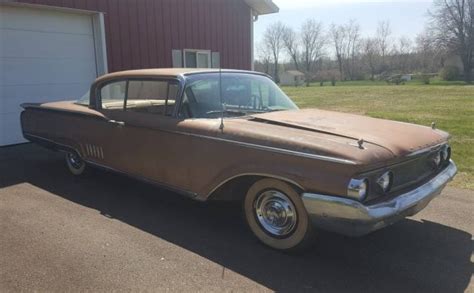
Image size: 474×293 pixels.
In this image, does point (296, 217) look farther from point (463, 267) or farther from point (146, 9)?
point (146, 9)

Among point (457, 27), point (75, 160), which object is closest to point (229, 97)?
point (75, 160)

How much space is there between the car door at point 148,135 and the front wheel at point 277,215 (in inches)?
32.0

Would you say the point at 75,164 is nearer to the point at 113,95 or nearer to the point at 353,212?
the point at 113,95

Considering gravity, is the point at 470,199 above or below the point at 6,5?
below

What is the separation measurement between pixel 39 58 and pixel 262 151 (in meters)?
7.07

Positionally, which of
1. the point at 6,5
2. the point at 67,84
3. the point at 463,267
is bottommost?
the point at 463,267

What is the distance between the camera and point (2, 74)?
316 inches

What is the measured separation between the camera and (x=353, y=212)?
288 centimetres

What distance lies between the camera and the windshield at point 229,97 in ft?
13.5

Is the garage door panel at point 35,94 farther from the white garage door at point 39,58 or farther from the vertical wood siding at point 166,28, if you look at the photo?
the vertical wood siding at point 166,28

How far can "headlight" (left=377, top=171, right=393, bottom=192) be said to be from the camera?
309cm

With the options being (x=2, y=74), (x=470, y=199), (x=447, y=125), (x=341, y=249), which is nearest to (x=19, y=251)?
(x=341, y=249)

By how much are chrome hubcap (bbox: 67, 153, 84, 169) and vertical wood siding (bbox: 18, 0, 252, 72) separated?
3910mm

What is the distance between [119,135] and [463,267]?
372 cm
